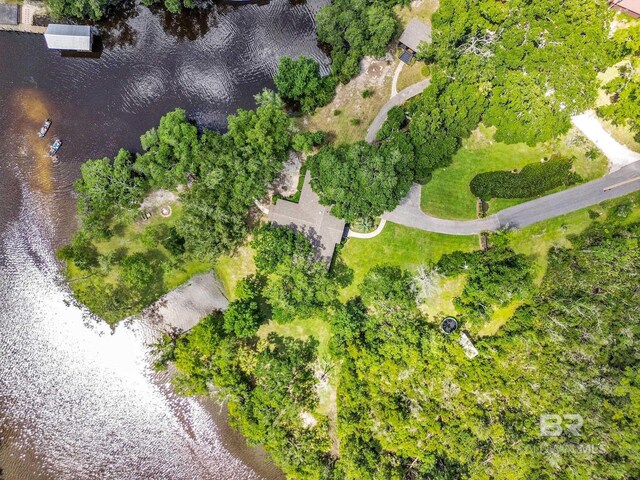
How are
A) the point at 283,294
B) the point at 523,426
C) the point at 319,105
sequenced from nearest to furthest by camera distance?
the point at 283,294, the point at 523,426, the point at 319,105

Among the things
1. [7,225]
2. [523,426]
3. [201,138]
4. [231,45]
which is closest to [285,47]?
[231,45]

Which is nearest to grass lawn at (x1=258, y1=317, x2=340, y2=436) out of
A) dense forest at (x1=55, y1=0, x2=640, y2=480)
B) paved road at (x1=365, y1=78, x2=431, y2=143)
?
dense forest at (x1=55, y1=0, x2=640, y2=480)

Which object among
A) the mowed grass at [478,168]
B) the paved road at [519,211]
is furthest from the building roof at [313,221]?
the mowed grass at [478,168]

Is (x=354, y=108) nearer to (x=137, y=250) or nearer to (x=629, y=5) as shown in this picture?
(x=137, y=250)

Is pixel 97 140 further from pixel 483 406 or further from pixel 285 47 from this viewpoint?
pixel 483 406

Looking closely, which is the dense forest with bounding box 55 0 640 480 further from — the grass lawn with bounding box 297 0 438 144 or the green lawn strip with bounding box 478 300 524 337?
the grass lawn with bounding box 297 0 438 144
